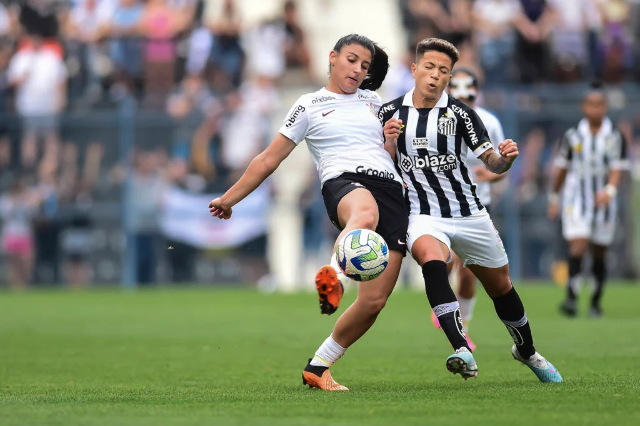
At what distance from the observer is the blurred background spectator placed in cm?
1970

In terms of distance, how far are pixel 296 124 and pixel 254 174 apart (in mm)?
411

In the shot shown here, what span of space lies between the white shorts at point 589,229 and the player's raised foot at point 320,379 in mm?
7373

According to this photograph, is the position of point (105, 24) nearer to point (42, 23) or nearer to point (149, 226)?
point (42, 23)

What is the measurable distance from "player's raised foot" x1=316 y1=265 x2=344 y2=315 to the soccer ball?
0.20m

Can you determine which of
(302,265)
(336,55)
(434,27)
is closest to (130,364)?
(336,55)

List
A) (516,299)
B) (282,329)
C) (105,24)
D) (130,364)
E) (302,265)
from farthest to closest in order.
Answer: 1. (105,24)
2. (302,265)
3. (282,329)
4. (130,364)
5. (516,299)

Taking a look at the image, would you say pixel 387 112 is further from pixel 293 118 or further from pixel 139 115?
pixel 139 115

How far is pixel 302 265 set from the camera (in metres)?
19.7

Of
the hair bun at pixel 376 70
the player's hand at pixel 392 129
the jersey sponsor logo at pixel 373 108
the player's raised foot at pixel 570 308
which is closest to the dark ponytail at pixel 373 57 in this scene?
the hair bun at pixel 376 70

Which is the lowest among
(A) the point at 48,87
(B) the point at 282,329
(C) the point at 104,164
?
(B) the point at 282,329

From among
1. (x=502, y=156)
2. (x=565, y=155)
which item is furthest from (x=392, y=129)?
(x=565, y=155)

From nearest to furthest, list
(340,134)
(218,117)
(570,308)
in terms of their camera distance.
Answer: (340,134)
(570,308)
(218,117)

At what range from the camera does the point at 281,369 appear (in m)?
8.64

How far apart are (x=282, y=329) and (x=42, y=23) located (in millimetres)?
11330
